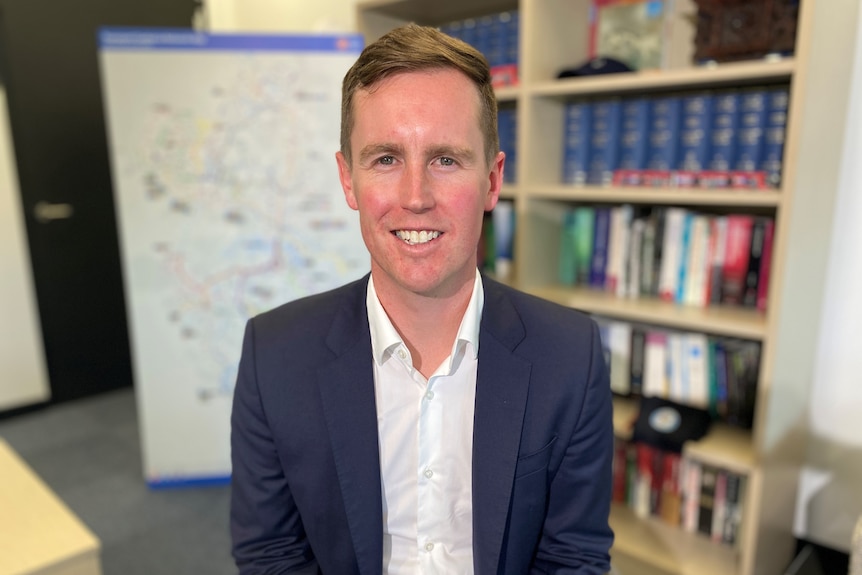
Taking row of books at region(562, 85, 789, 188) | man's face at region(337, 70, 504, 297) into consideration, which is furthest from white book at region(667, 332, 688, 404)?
man's face at region(337, 70, 504, 297)

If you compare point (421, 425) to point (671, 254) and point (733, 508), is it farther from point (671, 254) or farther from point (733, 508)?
point (733, 508)

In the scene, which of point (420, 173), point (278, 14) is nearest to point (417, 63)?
point (420, 173)

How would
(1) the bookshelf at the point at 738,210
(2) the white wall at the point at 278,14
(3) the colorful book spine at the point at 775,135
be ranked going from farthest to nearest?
(2) the white wall at the point at 278,14
(3) the colorful book spine at the point at 775,135
(1) the bookshelf at the point at 738,210

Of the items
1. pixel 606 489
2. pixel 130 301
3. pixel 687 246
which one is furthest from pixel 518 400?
pixel 130 301

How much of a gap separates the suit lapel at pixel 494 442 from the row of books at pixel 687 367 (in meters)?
1.02

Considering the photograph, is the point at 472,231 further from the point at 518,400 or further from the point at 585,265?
the point at 585,265

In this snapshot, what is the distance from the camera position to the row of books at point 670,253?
1732 mm

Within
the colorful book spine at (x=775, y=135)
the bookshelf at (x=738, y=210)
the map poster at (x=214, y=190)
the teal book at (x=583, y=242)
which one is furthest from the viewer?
the map poster at (x=214, y=190)

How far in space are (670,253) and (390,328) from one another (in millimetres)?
1179

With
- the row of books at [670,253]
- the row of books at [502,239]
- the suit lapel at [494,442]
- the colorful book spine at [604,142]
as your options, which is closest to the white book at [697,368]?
the row of books at [670,253]

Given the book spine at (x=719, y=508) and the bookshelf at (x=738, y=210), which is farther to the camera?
the book spine at (x=719, y=508)

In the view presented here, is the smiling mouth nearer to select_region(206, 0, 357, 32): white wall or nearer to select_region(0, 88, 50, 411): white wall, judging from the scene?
select_region(206, 0, 357, 32): white wall

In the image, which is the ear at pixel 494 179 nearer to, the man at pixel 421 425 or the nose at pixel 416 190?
the man at pixel 421 425

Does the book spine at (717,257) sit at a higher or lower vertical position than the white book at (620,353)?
higher
